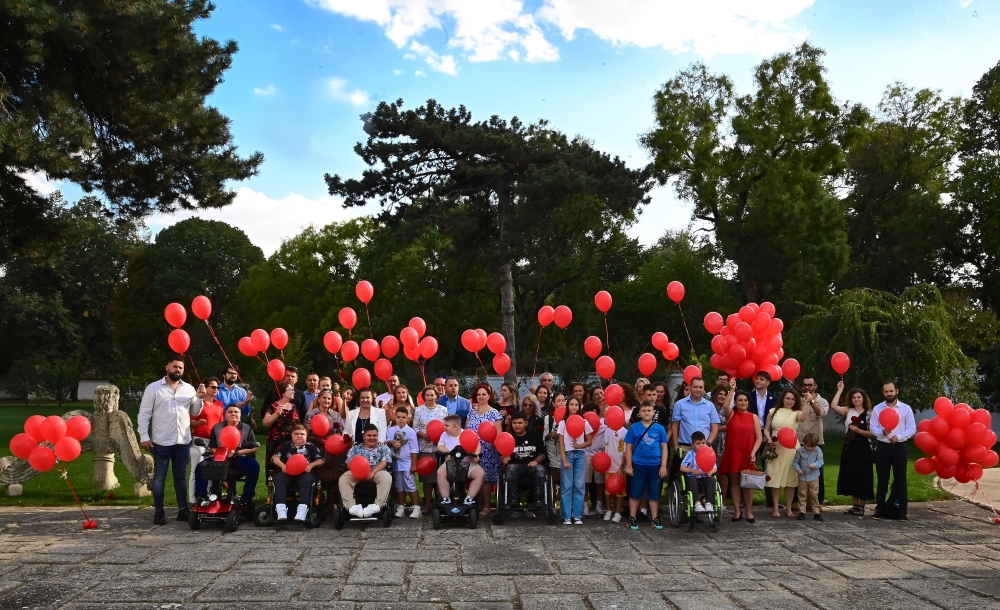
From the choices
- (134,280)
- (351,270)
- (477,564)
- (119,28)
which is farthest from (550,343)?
(477,564)

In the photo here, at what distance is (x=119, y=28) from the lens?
10.7 meters

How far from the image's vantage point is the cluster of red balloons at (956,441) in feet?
27.9

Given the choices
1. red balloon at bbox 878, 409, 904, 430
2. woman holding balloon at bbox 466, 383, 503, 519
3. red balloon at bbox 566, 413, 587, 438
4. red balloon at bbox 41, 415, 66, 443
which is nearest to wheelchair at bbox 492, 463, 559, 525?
woman holding balloon at bbox 466, 383, 503, 519

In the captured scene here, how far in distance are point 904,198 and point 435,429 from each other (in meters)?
31.0

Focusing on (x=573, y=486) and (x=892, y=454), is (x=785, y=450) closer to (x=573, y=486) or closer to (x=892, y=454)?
(x=892, y=454)

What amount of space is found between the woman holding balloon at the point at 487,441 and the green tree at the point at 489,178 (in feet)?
45.7

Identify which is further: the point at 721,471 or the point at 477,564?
the point at 721,471

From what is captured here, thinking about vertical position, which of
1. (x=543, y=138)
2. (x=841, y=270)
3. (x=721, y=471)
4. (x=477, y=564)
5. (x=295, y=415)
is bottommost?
(x=477, y=564)

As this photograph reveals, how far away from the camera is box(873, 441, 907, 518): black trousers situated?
28.7ft

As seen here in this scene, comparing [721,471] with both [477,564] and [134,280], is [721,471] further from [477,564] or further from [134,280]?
[134,280]

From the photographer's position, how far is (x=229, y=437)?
8.01 metres

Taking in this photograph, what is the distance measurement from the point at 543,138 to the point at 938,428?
17529mm

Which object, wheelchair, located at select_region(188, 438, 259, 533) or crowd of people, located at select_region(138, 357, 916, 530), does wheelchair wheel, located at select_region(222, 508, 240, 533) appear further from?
crowd of people, located at select_region(138, 357, 916, 530)

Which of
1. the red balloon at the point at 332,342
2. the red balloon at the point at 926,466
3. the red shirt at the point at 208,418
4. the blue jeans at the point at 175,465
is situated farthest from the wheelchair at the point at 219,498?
the red balloon at the point at 926,466
